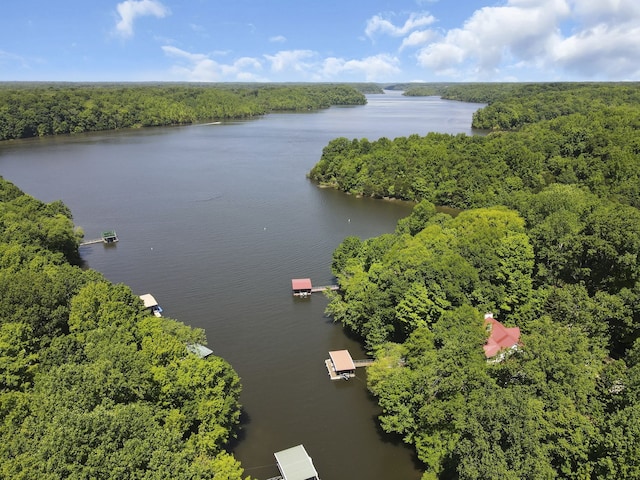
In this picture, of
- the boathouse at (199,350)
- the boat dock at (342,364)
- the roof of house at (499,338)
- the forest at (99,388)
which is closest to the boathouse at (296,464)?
the forest at (99,388)

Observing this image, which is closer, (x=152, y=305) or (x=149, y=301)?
(x=152, y=305)

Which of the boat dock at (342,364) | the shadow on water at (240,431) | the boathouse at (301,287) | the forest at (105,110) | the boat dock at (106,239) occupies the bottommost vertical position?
the shadow on water at (240,431)

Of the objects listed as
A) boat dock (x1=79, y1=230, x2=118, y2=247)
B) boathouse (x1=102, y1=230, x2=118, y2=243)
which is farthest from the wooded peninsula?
boathouse (x1=102, y1=230, x2=118, y2=243)

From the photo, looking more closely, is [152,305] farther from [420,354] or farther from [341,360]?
[420,354]

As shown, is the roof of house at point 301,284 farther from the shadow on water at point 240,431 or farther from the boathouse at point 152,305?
the shadow on water at point 240,431

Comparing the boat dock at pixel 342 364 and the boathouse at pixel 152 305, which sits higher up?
the boathouse at pixel 152 305

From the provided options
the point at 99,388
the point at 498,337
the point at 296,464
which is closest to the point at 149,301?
the point at 99,388
